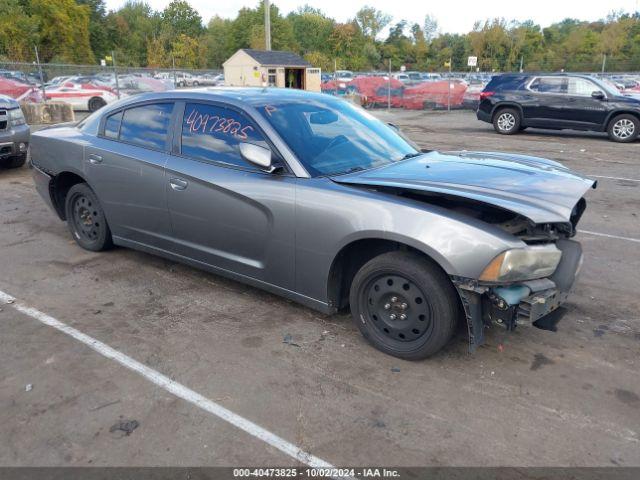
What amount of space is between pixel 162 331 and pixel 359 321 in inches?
54.9

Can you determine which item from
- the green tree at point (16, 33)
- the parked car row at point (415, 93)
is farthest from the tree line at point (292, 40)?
the parked car row at point (415, 93)

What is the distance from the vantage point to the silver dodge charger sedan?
9.94ft

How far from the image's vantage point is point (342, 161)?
151 inches

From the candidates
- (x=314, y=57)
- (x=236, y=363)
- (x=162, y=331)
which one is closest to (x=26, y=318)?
(x=162, y=331)

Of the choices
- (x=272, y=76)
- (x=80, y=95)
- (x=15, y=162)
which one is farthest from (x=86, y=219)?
(x=272, y=76)

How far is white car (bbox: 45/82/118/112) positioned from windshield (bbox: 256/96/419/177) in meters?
19.1

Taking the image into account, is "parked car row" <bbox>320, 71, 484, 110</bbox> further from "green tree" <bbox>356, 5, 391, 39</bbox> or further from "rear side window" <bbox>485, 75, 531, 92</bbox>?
"green tree" <bbox>356, 5, 391, 39</bbox>

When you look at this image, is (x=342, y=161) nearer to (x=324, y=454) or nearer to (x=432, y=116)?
(x=324, y=454)

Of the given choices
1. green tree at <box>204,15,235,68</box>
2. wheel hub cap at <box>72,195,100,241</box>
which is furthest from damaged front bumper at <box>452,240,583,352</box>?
green tree at <box>204,15,235,68</box>

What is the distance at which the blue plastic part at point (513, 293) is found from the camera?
294 centimetres

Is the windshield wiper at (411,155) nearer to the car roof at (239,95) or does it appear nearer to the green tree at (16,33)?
the car roof at (239,95)

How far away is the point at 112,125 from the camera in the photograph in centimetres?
484

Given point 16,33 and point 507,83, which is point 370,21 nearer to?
point 16,33

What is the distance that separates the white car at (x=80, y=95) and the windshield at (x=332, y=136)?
1915 centimetres
